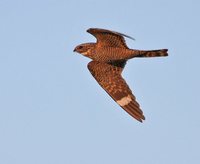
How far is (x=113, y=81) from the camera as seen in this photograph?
16.1 metres

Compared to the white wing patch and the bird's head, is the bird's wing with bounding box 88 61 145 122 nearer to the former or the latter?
the white wing patch

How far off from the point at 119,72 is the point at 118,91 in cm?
73

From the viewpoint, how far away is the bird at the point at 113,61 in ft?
49.8

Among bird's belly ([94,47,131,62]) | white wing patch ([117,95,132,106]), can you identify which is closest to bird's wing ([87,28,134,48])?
bird's belly ([94,47,131,62])

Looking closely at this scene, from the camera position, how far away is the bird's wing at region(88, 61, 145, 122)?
15469 millimetres

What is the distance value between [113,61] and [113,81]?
590mm

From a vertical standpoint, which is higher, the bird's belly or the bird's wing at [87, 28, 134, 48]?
the bird's wing at [87, 28, 134, 48]

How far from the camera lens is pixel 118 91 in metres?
15.9

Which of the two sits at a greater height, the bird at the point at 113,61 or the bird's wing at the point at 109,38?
the bird's wing at the point at 109,38

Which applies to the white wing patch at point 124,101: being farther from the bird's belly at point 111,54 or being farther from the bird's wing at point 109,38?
the bird's wing at point 109,38

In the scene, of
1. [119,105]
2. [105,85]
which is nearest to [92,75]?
[105,85]

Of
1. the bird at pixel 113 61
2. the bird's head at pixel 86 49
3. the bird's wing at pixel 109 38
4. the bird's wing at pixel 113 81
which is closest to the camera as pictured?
the bird at pixel 113 61

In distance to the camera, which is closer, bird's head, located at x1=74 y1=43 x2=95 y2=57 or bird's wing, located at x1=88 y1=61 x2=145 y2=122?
bird's wing, located at x1=88 y1=61 x2=145 y2=122

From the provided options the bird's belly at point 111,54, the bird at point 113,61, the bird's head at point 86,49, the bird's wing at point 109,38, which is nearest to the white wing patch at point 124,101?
the bird at point 113,61
